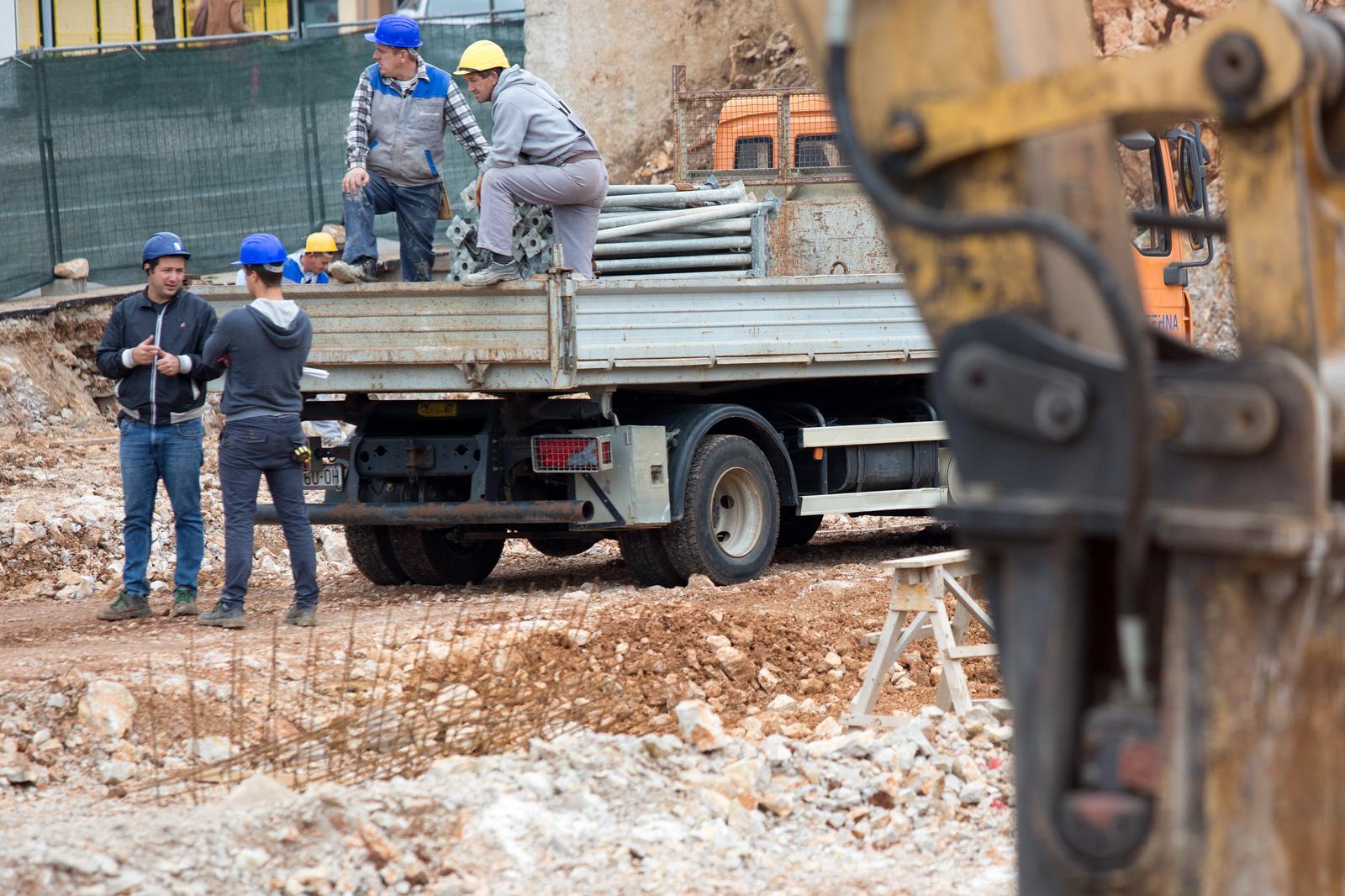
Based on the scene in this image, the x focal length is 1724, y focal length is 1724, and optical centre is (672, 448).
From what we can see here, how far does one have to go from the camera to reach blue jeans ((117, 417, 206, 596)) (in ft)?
29.0

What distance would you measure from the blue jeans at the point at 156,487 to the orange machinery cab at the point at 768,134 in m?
5.72

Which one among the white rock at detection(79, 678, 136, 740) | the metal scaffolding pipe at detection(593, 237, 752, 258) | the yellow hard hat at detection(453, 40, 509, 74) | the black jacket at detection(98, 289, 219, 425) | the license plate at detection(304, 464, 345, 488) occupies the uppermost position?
the yellow hard hat at detection(453, 40, 509, 74)

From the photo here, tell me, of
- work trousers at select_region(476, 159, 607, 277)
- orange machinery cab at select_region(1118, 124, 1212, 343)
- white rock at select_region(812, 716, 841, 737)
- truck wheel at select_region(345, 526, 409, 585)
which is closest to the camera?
white rock at select_region(812, 716, 841, 737)

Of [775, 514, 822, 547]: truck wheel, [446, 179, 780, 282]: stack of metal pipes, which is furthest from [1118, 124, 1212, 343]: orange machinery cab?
[775, 514, 822, 547]: truck wheel

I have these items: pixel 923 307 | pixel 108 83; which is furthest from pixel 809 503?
pixel 108 83

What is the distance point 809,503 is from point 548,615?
2.48 metres

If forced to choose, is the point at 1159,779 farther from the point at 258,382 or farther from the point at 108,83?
the point at 108,83

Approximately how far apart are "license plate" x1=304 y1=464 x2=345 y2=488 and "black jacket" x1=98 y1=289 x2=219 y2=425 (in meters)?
1.21

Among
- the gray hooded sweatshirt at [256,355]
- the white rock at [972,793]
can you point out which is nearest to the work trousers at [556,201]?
the gray hooded sweatshirt at [256,355]

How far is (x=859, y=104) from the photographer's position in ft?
7.87

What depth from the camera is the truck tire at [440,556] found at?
1051 cm

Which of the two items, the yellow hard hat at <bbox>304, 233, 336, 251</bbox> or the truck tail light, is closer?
the truck tail light

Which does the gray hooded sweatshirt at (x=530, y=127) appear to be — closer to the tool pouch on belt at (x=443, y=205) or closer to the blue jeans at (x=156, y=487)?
the tool pouch on belt at (x=443, y=205)

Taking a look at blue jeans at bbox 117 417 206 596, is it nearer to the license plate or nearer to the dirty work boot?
the dirty work boot
